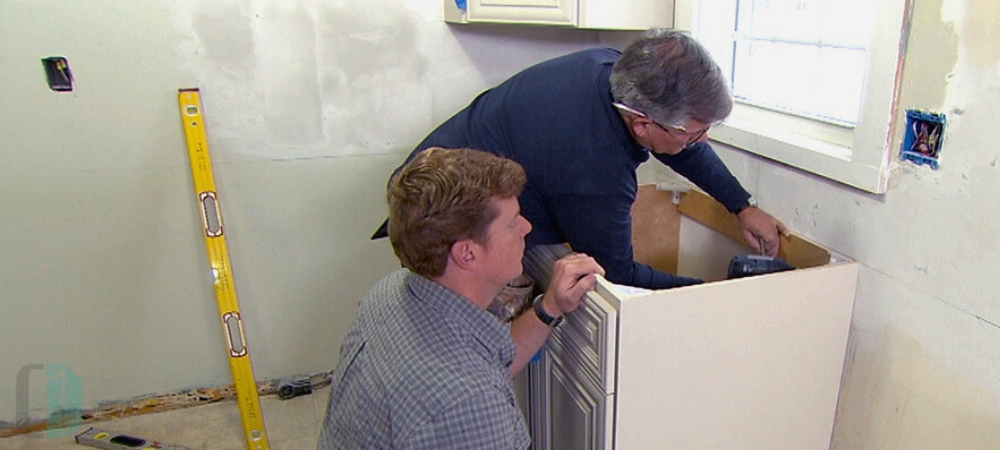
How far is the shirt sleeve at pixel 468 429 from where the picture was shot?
91 centimetres

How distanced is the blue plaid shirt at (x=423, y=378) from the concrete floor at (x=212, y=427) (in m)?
1.20

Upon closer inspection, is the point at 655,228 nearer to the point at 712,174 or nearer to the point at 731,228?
the point at 731,228

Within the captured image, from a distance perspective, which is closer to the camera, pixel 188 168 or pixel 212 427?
pixel 188 168

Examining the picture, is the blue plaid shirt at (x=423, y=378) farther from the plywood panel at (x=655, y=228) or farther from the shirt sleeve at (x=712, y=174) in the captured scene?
the plywood panel at (x=655, y=228)

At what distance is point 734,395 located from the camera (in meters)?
1.33

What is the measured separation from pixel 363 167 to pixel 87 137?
2.55ft

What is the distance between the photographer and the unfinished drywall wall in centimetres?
193

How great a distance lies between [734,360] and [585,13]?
3.08 feet

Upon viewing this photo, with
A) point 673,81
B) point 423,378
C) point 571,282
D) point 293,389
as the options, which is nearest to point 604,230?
point 571,282

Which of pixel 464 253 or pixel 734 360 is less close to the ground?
pixel 464 253

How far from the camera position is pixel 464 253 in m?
1.04

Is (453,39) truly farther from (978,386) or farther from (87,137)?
(978,386)

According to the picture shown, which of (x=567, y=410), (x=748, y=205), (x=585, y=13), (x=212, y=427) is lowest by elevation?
(x=212, y=427)

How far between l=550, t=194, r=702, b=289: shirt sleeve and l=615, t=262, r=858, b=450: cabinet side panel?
0.60ft
